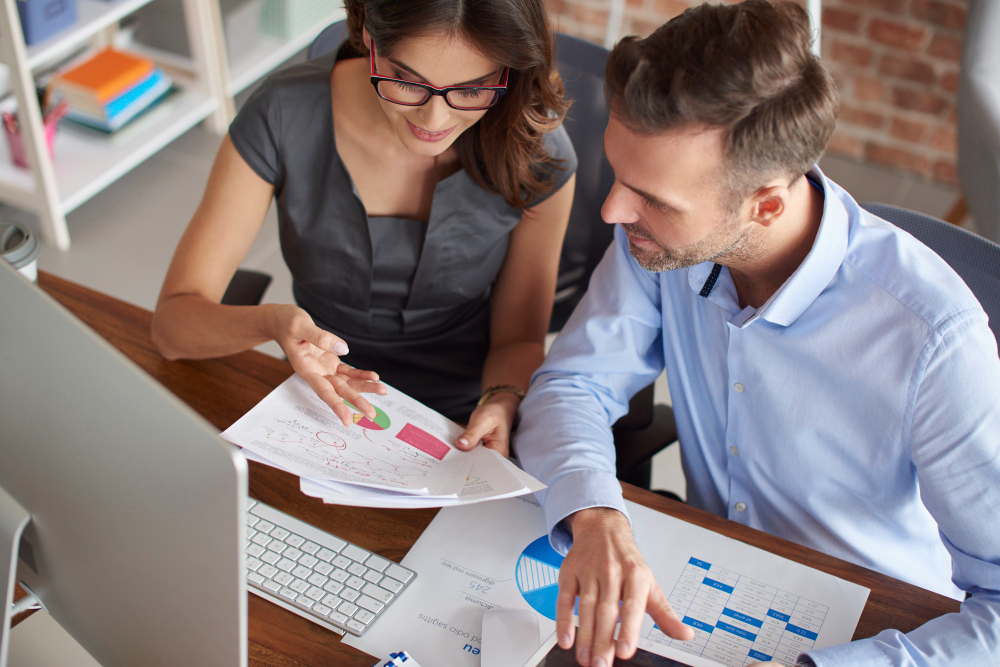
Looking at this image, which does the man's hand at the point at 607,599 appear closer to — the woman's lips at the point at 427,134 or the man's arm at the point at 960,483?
the man's arm at the point at 960,483

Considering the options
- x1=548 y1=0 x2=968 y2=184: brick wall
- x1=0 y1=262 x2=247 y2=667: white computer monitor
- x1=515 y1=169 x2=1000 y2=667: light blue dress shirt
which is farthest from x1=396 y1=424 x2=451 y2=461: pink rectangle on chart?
x1=548 y1=0 x2=968 y2=184: brick wall

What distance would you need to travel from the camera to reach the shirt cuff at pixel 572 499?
104 cm

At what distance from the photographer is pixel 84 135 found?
2855mm

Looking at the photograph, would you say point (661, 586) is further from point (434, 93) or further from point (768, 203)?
point (434, 93)

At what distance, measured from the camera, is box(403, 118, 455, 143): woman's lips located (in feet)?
4.09

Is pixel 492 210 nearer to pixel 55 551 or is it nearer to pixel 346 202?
pixel 346 202

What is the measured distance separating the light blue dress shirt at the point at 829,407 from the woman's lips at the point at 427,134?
12.2 inches

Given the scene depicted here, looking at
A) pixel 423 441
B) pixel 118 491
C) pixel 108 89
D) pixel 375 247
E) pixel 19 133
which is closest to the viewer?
pixel 118 491

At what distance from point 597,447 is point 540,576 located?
215 mm

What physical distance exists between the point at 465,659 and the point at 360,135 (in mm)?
854

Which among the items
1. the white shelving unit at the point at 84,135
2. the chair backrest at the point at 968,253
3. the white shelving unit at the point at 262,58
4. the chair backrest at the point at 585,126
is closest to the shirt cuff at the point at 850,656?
the chair backrest at the point at 968,253

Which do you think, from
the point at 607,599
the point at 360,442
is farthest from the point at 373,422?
the point at 607,599

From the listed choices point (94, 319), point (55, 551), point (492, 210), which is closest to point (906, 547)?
point (492, 210)

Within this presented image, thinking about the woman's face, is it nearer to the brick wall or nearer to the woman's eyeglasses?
the woman's eyeglasses
